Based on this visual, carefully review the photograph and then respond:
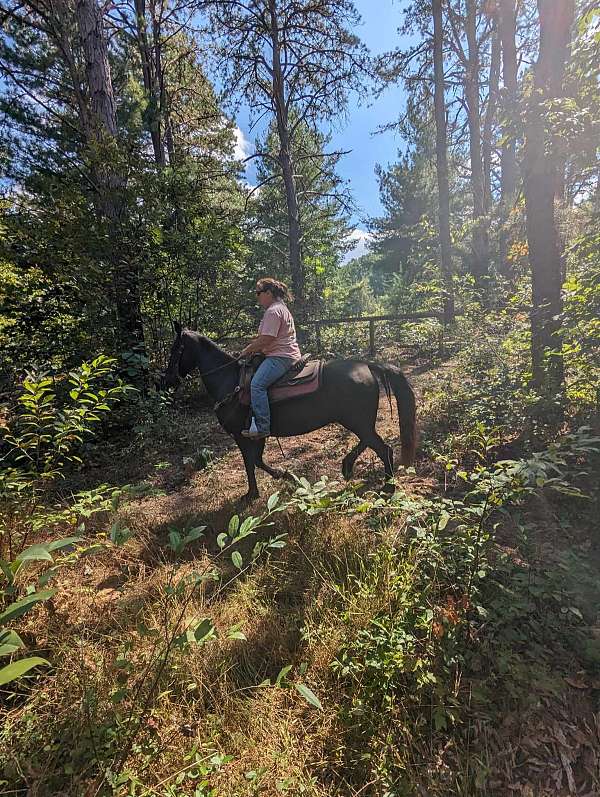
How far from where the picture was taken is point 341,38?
28.8 ft

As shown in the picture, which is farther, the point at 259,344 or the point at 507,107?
→ the point at 507,107

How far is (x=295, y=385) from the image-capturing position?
152 inches

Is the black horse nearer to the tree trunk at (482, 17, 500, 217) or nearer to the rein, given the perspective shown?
the rein

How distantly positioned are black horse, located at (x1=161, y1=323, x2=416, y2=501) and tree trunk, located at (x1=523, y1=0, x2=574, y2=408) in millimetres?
1870

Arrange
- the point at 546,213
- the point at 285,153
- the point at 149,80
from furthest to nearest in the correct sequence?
1. the point at 285,153
2. the point at 149,80
3. the point at 546,213

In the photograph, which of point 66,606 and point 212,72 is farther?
point 212,72

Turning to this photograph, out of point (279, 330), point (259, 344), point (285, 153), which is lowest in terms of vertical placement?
point (259, 344)

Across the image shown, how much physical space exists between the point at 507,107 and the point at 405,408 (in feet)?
14.7

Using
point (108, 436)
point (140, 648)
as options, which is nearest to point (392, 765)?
point (140, 648)

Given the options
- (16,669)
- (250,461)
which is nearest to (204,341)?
(250,461)

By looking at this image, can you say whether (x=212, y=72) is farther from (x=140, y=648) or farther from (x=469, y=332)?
(x=140, y=648)

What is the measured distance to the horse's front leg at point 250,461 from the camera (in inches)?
157

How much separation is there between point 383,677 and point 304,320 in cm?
886

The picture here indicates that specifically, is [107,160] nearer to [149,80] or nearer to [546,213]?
[149,80]
